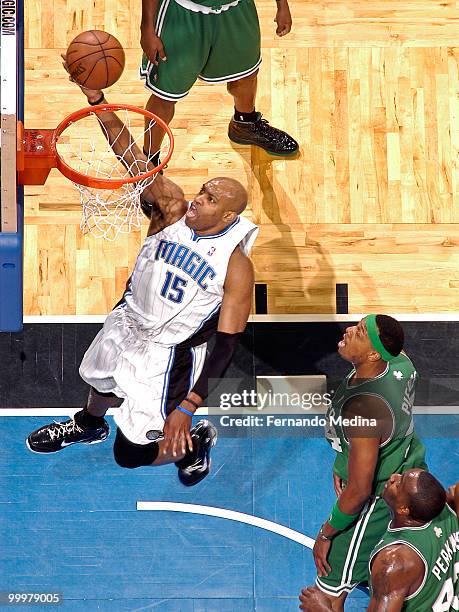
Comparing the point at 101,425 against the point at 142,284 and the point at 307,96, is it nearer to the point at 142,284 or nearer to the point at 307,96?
the point at 142,284

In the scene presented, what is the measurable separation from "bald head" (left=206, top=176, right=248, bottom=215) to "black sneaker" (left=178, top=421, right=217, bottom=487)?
1277 mm

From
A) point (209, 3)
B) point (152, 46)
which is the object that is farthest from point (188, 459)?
point (209, 3)

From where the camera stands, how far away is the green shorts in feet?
18.3

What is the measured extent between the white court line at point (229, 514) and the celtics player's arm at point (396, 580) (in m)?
0.81

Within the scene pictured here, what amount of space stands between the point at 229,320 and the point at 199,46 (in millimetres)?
1613

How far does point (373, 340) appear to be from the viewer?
17.4 feet

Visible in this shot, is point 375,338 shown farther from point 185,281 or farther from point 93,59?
point 93,59

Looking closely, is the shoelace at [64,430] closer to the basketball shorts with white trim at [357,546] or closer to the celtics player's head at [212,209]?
the celtics player's head at [212,209]

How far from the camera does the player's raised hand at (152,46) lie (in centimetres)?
554

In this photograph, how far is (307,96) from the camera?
20.2 feet

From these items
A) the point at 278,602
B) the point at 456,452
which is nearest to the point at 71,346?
the point at 278,602

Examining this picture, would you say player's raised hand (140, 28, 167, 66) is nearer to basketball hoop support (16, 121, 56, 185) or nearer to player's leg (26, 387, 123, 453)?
basketball hoop support (16, 121, 56, 185)

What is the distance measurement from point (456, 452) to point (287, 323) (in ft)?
4.09

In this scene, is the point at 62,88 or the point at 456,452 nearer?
the point at 456,452
